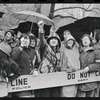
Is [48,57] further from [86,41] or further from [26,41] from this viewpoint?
[86,41]

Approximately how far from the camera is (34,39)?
10.0 metres

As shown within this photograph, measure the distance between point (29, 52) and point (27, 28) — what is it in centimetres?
62

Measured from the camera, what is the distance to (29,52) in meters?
9.99

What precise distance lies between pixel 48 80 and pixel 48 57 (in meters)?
0.59

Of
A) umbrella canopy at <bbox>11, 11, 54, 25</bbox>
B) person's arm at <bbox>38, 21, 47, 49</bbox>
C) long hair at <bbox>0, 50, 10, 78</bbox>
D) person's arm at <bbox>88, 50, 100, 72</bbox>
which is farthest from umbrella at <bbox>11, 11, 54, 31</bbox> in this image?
person's arm at <bbox>88, 50, 100, 72</bbox>

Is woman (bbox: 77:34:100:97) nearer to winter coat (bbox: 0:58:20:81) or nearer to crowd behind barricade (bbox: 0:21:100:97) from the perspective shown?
crowd behind barricade (bbox: 0:21:100:97)

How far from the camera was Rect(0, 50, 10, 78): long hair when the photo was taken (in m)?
9.80

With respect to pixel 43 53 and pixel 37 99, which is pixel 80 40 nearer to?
pixel 43 53

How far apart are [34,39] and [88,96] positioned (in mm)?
2058

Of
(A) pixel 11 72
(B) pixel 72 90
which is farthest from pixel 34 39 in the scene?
(B) pixel 72 90

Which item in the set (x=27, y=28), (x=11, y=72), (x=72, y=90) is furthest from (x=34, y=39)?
(x=72, y=90)

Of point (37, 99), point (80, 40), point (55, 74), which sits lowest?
point (37, 99)

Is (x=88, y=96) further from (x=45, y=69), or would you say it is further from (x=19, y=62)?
(x=19, y=62)

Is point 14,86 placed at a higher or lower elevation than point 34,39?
lower
